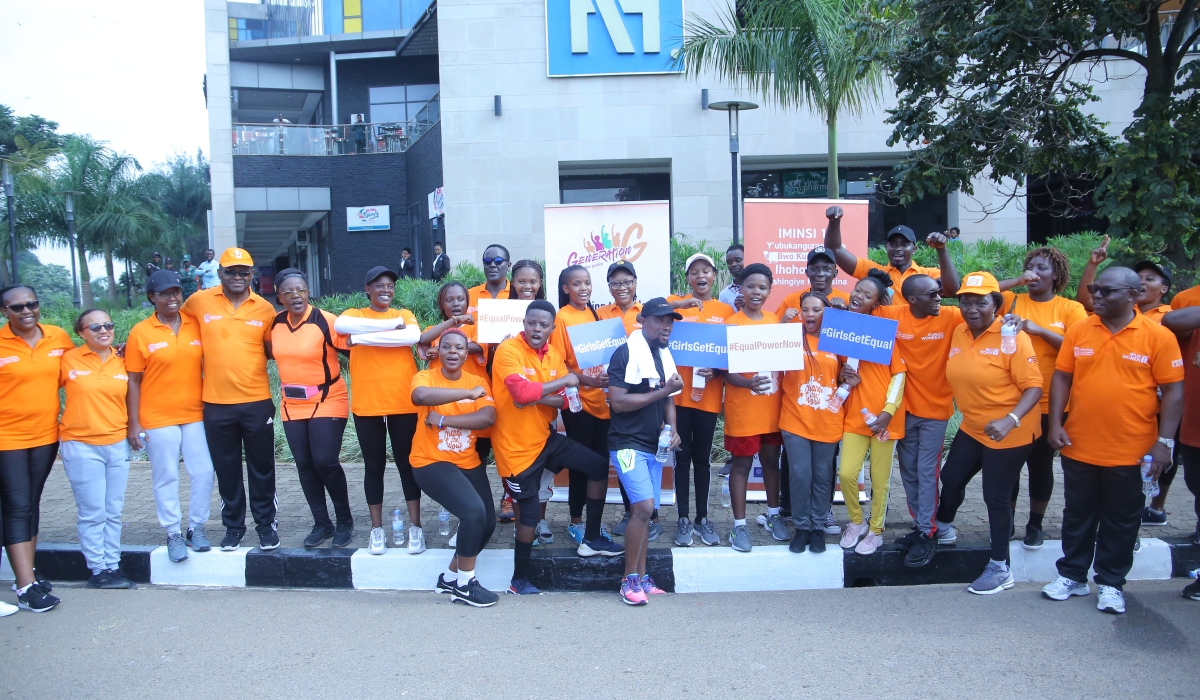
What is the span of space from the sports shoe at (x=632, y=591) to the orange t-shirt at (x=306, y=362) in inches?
92.1

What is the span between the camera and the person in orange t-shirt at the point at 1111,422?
4.89 meters

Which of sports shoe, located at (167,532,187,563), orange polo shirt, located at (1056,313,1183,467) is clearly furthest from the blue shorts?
sports shoe, located at (167,532,187,563)

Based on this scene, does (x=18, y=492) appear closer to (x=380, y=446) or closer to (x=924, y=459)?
(x=380, y=446)

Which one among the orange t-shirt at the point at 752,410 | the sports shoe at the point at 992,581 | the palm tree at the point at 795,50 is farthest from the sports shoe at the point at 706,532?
the palm tree at the point at 795,50

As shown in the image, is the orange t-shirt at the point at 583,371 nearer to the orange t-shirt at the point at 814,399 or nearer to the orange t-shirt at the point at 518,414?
the orange t-shirt at the point at 518,414

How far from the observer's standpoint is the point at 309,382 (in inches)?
239

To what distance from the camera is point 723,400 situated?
252 inches

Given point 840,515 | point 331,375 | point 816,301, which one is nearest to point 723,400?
point 816,301

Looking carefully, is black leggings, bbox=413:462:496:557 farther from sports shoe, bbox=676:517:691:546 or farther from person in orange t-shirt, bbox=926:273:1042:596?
person in orange t-shirt, bbox=926:273:1042:596

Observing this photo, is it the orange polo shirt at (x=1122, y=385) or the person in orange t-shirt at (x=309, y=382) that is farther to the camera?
the person in orange t-shirt at (x=309, y=382)

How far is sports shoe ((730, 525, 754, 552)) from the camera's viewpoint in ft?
19.2

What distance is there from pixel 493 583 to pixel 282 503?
280 cm

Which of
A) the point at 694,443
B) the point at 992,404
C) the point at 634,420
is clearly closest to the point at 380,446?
the point at 634,420

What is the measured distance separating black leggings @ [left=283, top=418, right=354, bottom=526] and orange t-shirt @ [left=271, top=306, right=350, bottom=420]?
0.06m
